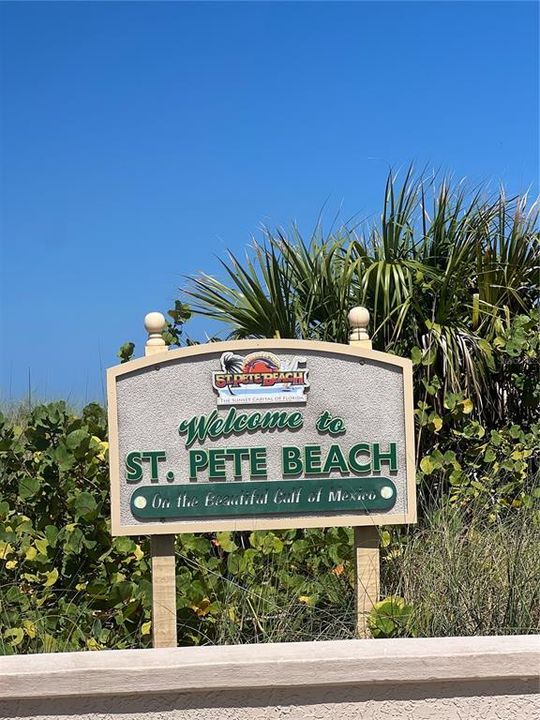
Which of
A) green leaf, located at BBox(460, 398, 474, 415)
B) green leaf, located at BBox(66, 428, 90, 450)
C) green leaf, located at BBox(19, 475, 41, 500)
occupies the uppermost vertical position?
green leaf, located at BBox(460, 398, 474, 415)

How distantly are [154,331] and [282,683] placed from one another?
185 centimetres

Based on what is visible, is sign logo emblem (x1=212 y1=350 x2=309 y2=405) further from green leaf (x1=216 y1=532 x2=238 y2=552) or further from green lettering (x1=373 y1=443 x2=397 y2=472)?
green leaf (x1=216 y1=532 x2=238 y2=552)

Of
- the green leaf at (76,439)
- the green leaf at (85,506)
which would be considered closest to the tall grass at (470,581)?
the green leaf at (85,506)

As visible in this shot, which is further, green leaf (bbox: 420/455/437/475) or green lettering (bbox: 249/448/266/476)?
green leaf (bbox: 420/455/437/475)

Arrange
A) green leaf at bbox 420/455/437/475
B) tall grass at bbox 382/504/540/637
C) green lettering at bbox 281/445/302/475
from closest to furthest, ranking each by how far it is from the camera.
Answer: tall grass at bbox 382/504/540/637 < green lettering at bbox 281/445/302/475 < green leaf at bbox 420/455/437/475

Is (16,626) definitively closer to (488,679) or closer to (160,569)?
(160,569)

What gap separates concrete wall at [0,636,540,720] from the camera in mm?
3699

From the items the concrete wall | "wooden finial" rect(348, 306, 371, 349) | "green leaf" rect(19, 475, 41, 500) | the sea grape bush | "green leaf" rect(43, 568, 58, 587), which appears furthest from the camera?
"green leaf" rect(19, 475, 41, 500)

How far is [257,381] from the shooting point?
446cm

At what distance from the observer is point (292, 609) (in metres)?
4.61

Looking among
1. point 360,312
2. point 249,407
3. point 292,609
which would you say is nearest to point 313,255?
point 360,312

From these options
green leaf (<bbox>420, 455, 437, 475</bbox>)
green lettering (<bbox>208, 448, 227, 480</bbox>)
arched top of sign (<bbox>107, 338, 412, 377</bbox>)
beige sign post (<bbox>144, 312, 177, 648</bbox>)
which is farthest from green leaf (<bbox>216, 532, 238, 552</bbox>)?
green leaf (<bbox>420, 455, 437, 475</bbox>)

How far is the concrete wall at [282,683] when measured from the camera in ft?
12.1

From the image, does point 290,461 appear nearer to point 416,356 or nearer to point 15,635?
point 15,635
